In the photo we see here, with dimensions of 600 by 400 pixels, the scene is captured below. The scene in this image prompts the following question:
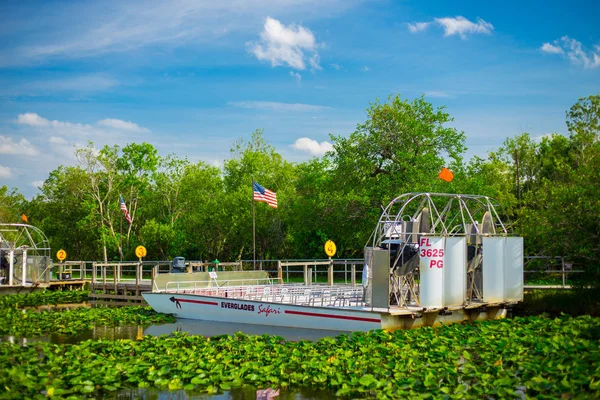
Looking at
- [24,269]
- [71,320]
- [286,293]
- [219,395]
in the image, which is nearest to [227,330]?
[286,293]

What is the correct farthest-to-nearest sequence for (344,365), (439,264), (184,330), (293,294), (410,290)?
(293,294), (184,330), (410,290), (439,264), (344,365)

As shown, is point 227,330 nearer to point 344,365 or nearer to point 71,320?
point 71,320

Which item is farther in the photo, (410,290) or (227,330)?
(227,330)

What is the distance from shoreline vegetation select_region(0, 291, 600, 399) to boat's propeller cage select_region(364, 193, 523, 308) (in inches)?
73.5

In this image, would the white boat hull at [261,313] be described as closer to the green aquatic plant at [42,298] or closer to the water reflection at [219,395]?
the water reflection at [219,395]

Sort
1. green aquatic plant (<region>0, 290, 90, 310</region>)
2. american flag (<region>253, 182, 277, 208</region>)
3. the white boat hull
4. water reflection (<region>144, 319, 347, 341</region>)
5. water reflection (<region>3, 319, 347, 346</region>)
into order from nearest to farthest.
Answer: the white boat hull
water reflection (<region>3, 319, 347, 346</region>)
water reflection (<region>144, 319, 347, 341</region>)
green aquatic plant (<region>0, 290, 90, 310</region>)
american flag (<region>253, 182, 277, 208</region>)

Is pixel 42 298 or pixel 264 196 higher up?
pixel 264 196

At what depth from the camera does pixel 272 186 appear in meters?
57.6

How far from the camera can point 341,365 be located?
46.8 feet

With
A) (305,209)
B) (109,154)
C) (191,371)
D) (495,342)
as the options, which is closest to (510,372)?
(495,342)

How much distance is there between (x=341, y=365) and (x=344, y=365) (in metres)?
0.10

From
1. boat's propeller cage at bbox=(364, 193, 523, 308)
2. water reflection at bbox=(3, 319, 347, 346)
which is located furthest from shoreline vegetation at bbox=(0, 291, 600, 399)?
water reflection at bbox=(3, 319, 347, 346)

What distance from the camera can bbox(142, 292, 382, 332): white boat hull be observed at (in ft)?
64.7

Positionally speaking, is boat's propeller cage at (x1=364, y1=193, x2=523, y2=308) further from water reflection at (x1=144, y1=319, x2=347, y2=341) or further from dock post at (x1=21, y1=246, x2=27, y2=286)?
dock post at (x1=21, y1=246, x2=27, y2=286)
